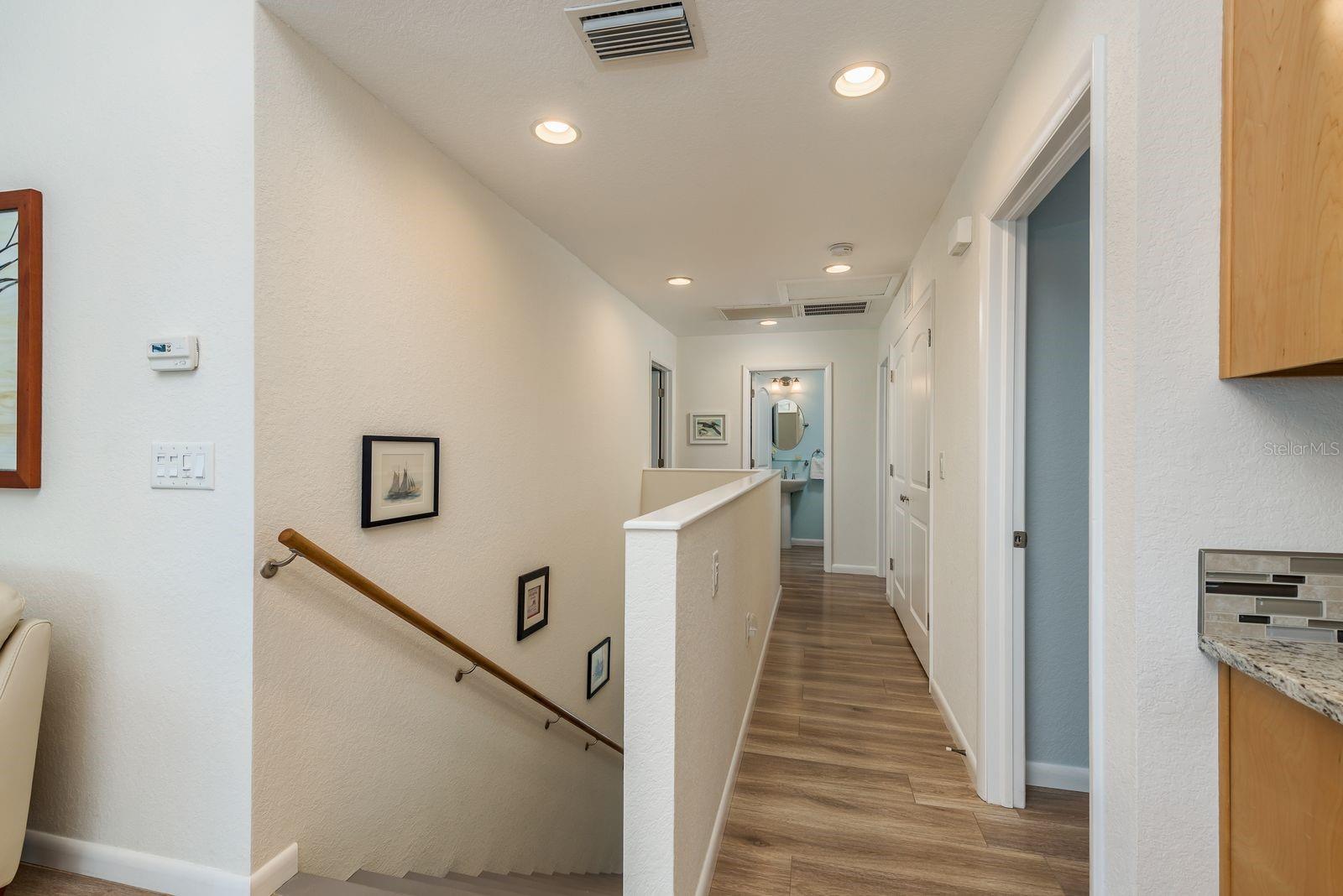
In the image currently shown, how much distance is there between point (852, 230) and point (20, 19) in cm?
314

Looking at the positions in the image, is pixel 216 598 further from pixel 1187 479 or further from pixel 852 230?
pixel 852 230

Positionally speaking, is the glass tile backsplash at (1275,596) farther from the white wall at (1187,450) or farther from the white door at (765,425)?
the white door at (765,425)

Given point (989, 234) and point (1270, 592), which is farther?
point (989, 234)

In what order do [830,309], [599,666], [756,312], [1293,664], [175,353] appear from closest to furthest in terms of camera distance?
[1293,664] → [175,353] → [599,666] → [830,309] → [756,312]

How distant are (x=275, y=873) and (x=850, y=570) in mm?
5114

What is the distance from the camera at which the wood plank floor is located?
171 cm

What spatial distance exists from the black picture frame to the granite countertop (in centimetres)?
315

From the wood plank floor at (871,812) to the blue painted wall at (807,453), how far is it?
461 cm

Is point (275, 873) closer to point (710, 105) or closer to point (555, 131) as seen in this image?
point (555, 131)

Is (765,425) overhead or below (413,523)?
overhead

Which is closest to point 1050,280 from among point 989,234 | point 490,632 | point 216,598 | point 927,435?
point 989,234

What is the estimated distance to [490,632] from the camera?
2.59m

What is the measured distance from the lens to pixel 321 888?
1540 millimetres

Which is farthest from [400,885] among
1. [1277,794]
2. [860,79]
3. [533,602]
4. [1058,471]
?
[860,79]
